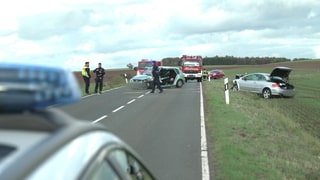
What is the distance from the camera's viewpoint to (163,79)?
38031 millimetres

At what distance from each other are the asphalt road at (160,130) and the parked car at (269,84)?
32.6ft

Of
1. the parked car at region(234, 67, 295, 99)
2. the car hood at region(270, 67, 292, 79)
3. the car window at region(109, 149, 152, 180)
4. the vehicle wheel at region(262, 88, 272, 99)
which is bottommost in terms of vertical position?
the vehicle wheel at region(262, 88, 272, 99)

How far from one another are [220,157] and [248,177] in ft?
5.39

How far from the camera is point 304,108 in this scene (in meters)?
27.0

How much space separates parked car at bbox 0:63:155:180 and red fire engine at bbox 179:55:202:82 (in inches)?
2029

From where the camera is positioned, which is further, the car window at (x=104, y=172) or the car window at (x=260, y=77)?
the car window at (x=260, y=77)

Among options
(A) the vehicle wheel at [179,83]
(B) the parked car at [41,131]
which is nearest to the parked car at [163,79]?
(A) the vehicle wheel at [179,83]

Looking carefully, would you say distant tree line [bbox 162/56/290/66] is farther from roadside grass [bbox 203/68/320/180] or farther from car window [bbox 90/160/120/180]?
car window [bbox 90/160/120/180]

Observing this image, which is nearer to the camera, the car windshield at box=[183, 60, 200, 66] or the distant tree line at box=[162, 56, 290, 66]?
the car windshield at box=[183, 60, 200, 66]

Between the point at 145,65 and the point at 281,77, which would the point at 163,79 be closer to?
the point at 281,77

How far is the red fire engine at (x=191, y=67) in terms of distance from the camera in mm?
53750

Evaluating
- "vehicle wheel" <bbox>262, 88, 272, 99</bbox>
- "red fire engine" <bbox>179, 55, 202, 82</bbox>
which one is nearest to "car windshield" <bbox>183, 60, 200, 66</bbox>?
"red fire engine" <bbox>179, 55, 202, 82</bbox>

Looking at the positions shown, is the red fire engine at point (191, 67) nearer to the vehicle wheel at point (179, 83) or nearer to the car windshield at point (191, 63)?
the car windshield at point (191, 63)

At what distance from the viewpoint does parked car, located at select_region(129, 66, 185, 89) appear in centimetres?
3694
